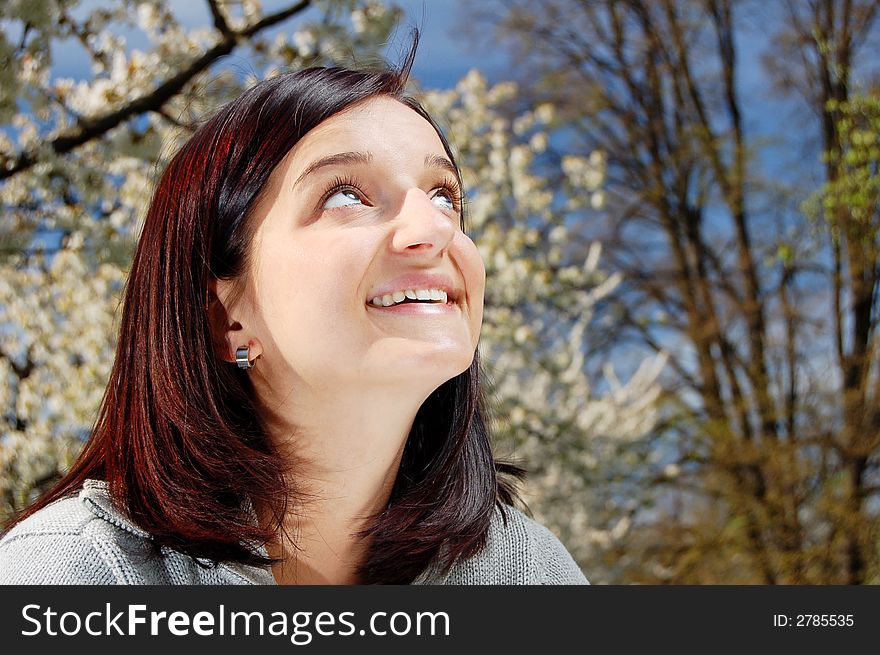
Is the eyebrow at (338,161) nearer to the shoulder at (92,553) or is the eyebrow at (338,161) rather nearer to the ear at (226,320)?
the ear at (226,320)

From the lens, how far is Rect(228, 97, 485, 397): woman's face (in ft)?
3.52

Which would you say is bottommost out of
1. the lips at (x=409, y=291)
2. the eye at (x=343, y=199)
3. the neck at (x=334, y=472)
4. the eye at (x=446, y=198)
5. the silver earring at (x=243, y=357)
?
the neck at (x=334, y=472)

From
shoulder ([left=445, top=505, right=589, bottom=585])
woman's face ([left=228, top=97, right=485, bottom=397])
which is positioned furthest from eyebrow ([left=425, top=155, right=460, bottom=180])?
shoulder ([left=445, top=505, right=589, bottom=585])

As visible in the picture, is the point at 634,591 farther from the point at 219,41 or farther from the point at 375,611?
the point at 219,41

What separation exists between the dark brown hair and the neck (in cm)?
3

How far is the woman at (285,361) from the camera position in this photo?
42.5 inches

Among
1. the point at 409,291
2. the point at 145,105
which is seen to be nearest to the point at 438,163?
the point at 409,291

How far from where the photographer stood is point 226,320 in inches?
48.9

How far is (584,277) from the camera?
5770 mm

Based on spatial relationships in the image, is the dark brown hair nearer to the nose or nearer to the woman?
the woman

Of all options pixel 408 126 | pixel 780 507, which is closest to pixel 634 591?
pixel 408 126

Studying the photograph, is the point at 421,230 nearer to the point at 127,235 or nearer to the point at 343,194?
the point at 343,194

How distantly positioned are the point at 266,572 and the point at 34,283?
10.5ft

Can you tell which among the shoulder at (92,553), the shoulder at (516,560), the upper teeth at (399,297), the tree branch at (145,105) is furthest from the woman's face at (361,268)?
the tree branch at (145,105)
